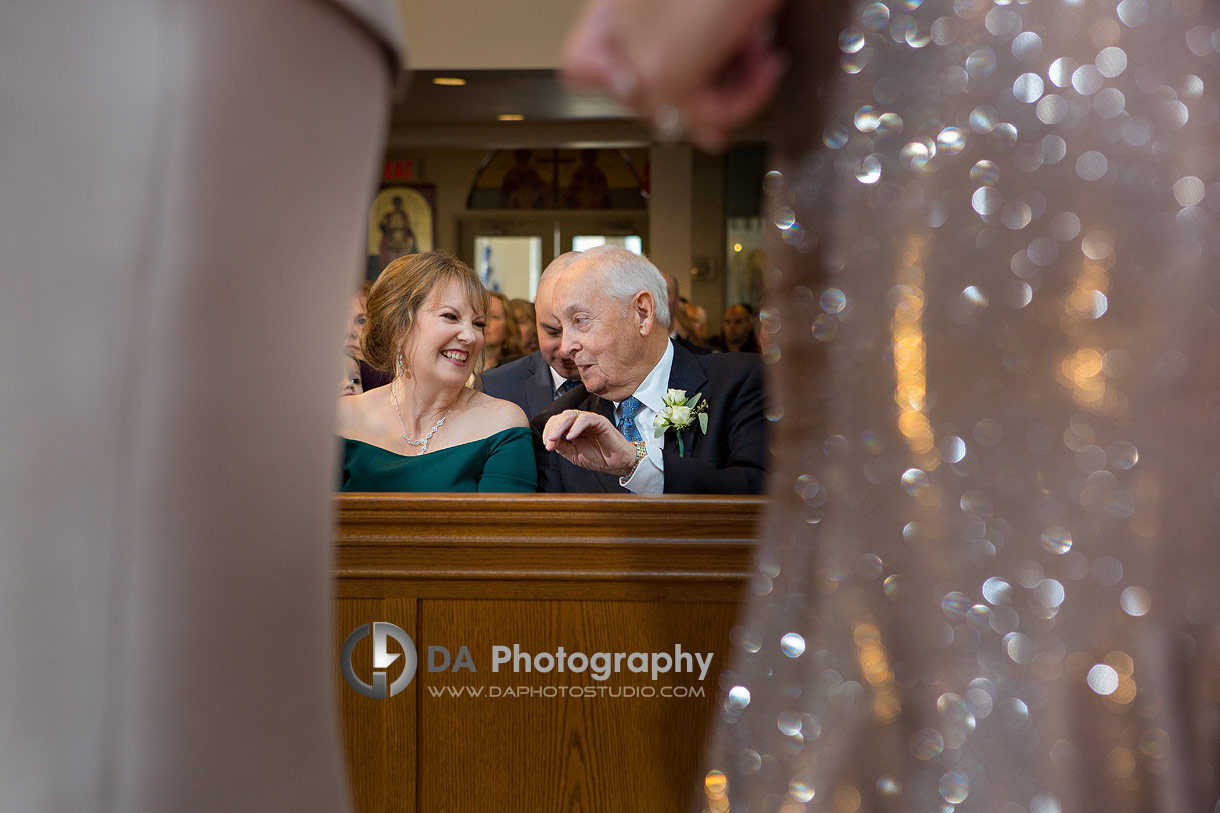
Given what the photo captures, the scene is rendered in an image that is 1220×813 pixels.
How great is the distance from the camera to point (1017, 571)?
19.5 inches

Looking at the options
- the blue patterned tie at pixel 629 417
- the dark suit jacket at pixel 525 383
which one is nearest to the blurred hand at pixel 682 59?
the blue patterned tie at pixel 629 417

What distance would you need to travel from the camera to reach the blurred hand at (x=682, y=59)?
0.53m

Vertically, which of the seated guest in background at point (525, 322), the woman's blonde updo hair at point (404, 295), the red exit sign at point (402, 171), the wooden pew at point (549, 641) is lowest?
the wooden pew at point (549, 641)

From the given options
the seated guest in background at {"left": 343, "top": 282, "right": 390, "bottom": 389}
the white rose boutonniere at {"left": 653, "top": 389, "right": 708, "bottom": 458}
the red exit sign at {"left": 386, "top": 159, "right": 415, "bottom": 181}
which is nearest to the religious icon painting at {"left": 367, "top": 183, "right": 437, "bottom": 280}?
the red exit sign at {"left": 386, "top": 159, "right": 415, "bottom": 181}

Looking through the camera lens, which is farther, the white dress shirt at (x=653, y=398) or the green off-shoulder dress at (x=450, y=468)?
the white dress shirt at (x=653, y=398)

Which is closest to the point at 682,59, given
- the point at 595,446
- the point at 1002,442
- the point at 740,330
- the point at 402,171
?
the point at 1002,442

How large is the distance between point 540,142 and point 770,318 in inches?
358

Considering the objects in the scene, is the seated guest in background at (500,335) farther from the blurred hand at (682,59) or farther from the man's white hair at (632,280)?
the blurred hand at (682,59)

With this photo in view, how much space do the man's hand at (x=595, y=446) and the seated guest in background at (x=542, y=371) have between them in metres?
0.65

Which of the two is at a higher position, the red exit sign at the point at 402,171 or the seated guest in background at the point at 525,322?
the red exit sign at the point at 402,171

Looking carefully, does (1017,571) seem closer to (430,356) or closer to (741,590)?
(741,590)

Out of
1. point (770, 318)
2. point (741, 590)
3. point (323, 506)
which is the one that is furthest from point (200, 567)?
point (741, 590)

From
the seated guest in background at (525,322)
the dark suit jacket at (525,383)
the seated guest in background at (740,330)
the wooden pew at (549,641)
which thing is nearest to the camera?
the wooden pew at (549,641)

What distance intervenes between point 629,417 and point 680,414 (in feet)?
0.95
